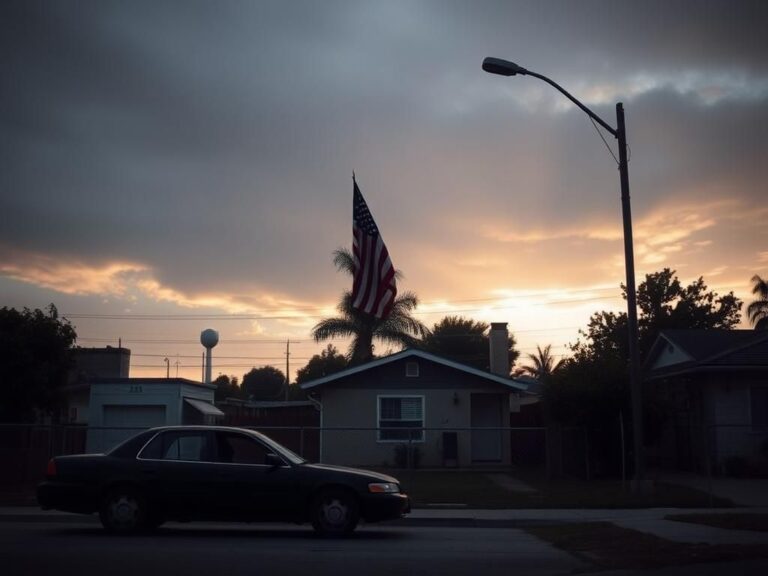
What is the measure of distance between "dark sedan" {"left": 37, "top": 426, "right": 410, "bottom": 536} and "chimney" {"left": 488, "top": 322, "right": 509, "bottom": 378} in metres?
22.9

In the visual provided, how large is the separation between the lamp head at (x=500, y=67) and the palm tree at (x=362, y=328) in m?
27.7

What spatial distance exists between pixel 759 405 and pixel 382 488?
17.1 metres

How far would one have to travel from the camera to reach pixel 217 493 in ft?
40.0

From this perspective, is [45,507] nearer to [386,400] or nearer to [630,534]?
[630,534]

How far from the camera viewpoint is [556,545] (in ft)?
37.6

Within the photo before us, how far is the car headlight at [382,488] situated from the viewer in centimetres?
1224

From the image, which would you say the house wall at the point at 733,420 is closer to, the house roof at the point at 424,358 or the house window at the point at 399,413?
the house roof at the point at 424,358

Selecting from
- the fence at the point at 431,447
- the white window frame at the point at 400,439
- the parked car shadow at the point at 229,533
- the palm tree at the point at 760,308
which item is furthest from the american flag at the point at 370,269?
the palm tree at the point at 760,308

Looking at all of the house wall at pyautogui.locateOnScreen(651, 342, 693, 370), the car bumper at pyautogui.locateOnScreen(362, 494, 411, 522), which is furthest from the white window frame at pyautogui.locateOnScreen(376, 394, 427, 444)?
the car bumper at pyautogui.locateOnScreen(362, 494, 411, 522)

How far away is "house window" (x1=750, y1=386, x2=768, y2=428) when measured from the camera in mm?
25078

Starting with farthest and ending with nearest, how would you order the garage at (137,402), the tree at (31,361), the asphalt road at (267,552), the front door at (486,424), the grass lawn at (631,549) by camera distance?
1. the front door at (486,424)
2. the garage at (137,402)
3. the tree at (31,361)
4. the grass lawn at (631,549)
5. the asphalt road at (267,552)

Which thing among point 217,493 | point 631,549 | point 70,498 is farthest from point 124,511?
point 631,549

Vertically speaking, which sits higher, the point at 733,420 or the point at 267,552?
the point at 733,420

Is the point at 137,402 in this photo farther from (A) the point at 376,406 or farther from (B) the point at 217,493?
(B) the point at 217,493
